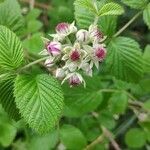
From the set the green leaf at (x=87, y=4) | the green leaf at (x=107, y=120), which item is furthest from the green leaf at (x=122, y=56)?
the green leaf at (x=107, y=120)

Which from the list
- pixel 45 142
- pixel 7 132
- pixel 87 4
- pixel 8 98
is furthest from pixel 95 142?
pixel 87 4

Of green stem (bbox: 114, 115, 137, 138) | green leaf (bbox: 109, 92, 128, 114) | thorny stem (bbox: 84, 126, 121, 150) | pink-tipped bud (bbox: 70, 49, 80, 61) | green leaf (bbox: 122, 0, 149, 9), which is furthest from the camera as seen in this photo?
green stem (bbox: 114, 115, 137, 138)

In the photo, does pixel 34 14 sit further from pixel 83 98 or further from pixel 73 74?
pixel 73 74

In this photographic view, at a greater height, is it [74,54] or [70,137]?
[74,54]

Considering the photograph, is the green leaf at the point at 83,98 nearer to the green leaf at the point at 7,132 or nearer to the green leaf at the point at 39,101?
the green leaf at the point at 7,132

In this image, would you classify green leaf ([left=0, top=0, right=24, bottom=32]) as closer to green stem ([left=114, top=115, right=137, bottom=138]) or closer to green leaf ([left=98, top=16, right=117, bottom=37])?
green leaf ([left=98, top=16, right=117, bottom=37])

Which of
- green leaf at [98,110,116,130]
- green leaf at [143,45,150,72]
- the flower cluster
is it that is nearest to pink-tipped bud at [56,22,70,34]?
the flower cluster
